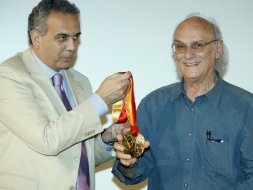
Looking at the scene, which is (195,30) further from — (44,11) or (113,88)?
(44,11)

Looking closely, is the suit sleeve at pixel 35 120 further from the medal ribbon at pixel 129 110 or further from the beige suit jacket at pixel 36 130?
the medal ribbon at pixel 129 110

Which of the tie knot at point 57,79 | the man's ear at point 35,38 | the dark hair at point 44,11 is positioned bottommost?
the tie knot at point 57,79

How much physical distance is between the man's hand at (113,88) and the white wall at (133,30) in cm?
83

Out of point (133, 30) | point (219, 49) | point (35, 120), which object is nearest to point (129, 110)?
point (35, 120)

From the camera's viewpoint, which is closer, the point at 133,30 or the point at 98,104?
the point at 98,104

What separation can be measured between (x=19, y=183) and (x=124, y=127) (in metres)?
0.58

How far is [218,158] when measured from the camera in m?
1.84

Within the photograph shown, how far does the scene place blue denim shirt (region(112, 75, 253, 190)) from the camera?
1.83 meters

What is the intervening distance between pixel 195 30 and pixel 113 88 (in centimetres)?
52

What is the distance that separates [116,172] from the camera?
2000 millimetres

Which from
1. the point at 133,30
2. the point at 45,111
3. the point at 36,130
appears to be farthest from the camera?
the point at 133,30

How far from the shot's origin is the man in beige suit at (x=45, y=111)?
1667 mm

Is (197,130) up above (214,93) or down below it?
below

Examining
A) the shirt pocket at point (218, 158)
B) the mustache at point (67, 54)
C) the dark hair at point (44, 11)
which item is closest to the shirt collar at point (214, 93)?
the shirt pocket at point (218, 158)
